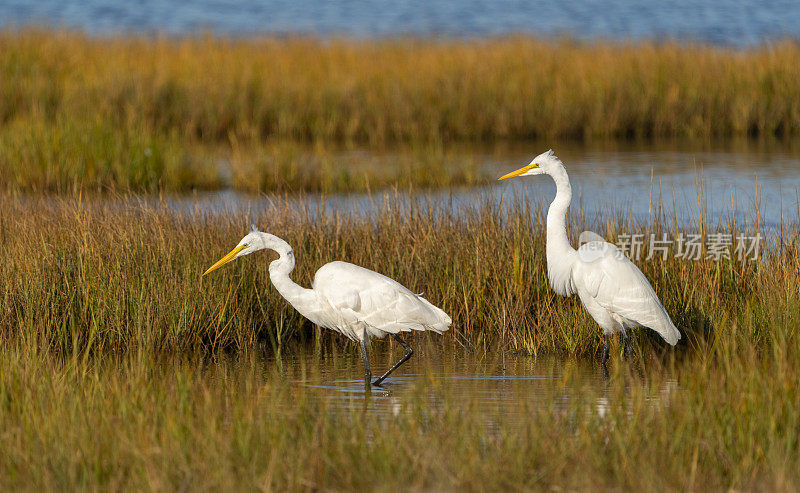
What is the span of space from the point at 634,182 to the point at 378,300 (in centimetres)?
737

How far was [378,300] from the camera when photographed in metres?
5.77

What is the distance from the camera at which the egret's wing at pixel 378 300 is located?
575cm

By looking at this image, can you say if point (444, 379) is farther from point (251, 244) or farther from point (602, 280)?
point (251, 244)

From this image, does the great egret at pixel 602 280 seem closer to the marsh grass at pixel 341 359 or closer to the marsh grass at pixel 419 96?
the marsh grass at pixel 341 359

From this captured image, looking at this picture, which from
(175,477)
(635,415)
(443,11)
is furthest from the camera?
(443,11)

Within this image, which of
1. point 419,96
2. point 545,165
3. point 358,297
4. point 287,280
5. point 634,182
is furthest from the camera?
point 419,96

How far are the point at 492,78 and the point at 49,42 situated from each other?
8236 mm

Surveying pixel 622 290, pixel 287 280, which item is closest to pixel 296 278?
pixel 287 280

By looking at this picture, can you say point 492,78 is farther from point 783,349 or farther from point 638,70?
point 783,349

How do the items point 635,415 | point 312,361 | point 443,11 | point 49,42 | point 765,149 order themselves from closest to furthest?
1. point 635,415
2. point 312,361
3. point 765,149
4. point 49,42
5. point 443,11

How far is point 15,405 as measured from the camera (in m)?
4.36

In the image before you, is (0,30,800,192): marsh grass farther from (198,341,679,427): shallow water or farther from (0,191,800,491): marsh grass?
(198,341,679,427): shallow water

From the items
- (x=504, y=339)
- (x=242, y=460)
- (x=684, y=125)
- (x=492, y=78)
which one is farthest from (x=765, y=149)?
(x=242, y=460)

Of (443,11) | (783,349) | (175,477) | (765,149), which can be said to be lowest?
(175,477)
